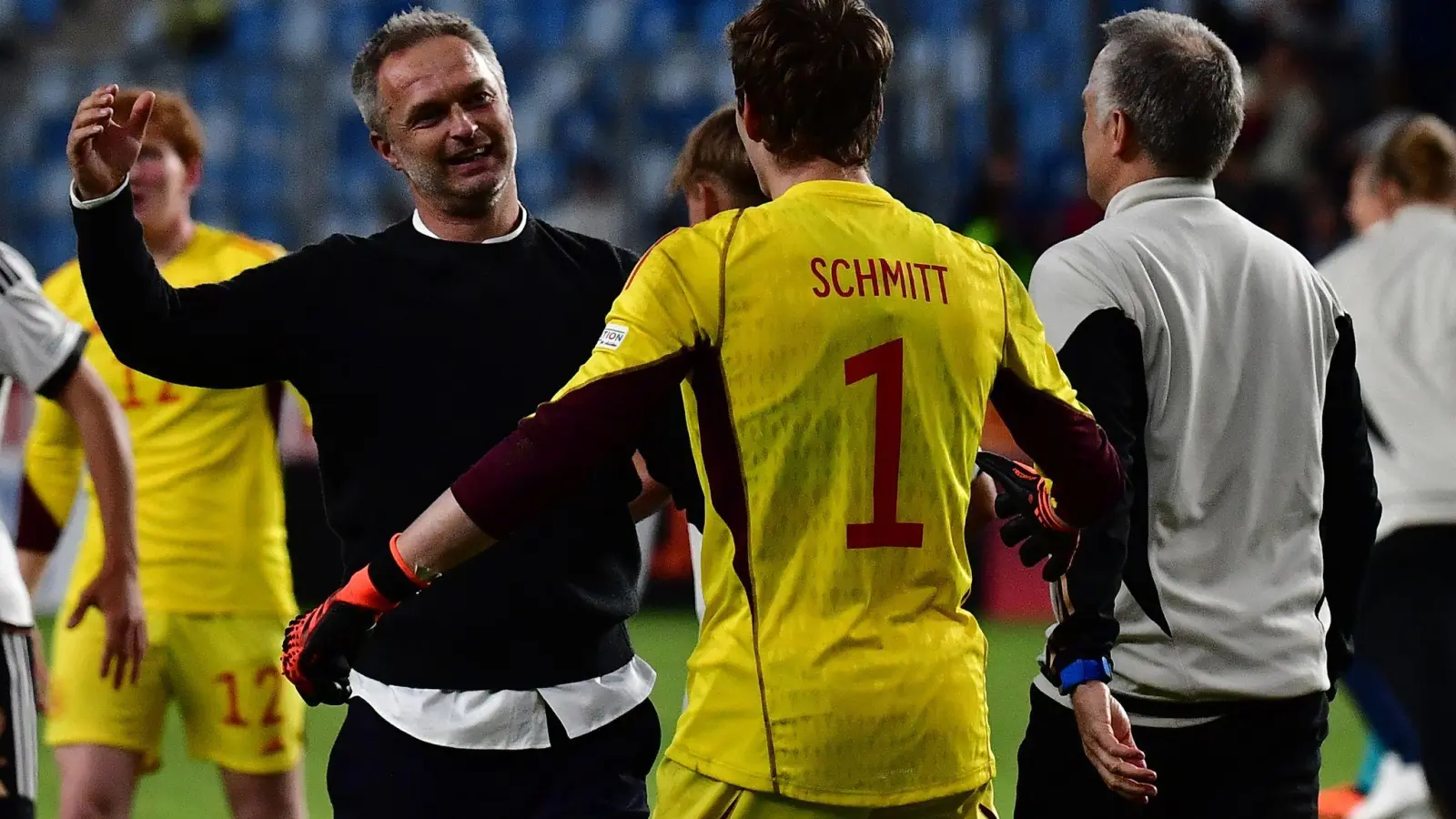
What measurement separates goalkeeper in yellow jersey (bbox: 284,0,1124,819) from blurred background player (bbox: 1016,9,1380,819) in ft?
1.65

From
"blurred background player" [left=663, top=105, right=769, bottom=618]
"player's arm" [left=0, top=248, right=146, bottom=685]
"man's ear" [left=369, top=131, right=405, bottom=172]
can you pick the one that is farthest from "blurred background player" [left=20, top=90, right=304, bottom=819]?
"man's ear" [left=369, top=131, right=405, bottom=172]

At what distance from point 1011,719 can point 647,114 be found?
6.60 m

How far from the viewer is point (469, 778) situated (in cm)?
294

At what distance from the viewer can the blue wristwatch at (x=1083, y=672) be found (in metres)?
2.86

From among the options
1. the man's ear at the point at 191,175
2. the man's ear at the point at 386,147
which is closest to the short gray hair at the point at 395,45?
the man's ear at the point at 386,147

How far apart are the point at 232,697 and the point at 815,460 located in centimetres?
265

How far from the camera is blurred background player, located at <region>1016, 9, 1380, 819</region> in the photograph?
3047 millimetres

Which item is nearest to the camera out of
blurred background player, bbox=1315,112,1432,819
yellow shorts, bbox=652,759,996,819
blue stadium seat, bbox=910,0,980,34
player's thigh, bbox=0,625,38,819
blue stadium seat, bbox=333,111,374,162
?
yellow shorts, bbox=652,759,996,819

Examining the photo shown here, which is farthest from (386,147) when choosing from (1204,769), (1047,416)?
(1204,769)

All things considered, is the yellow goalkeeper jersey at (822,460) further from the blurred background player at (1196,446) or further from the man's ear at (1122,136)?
the man's ear at (1122,136)

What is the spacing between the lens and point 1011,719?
7703mm

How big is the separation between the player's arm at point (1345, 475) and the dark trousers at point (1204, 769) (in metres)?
0.22

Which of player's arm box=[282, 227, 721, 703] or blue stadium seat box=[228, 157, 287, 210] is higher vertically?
player's arm box=[282, 227, 721, 703]

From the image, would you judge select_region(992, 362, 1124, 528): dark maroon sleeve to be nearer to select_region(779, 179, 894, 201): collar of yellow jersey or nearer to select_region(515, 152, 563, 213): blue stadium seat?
select_region(779, 179, 894, 201): collar of yellow jersey
